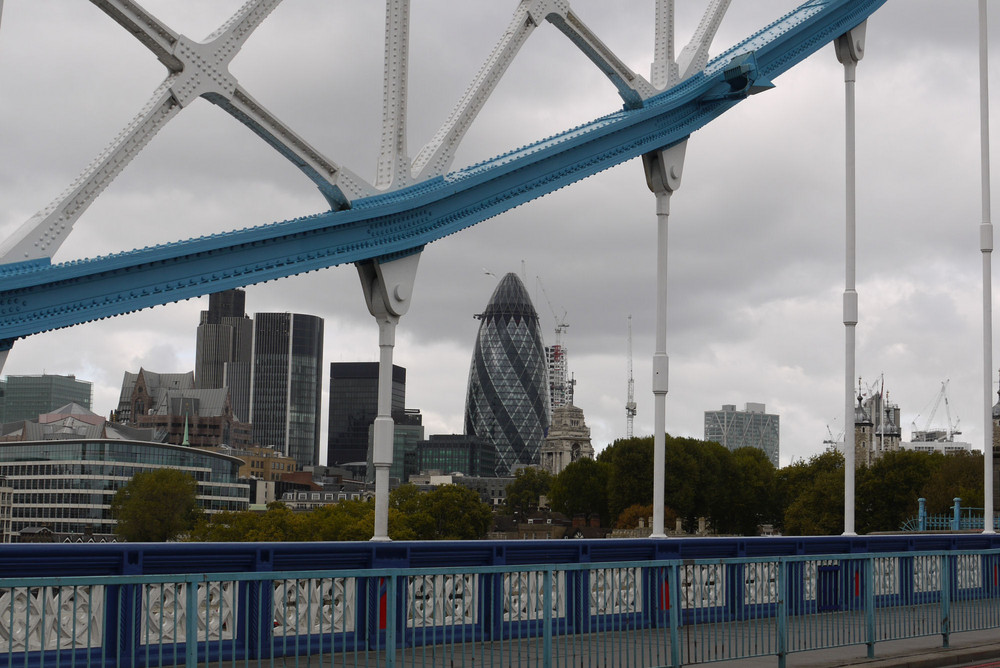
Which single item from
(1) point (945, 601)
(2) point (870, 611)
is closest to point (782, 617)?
(2) point (870, 611)

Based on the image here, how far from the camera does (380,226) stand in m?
16.0

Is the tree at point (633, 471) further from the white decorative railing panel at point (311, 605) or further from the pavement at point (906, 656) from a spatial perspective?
the white decorative railing panel at point (311, 605)

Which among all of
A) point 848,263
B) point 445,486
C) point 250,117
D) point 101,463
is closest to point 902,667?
point 250,117

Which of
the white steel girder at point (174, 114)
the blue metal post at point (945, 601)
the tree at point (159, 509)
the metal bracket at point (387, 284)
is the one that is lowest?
the tree at point (159, 509)

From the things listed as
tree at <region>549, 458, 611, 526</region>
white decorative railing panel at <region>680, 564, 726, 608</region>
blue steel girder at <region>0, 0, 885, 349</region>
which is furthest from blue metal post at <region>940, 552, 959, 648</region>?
tree at <region>549, 458, 611, 526</region>

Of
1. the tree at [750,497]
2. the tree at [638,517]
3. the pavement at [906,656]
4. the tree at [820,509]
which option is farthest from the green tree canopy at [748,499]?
the pavement at [906,656]

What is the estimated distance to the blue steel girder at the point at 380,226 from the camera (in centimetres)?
1287

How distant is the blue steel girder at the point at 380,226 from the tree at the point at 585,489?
10182 centimetres

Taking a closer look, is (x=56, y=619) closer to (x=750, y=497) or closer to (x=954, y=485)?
(x=954, y=485)

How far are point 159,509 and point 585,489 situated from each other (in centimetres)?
4310

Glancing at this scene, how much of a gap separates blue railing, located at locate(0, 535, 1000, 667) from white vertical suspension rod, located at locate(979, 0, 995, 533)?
11937 millimetres

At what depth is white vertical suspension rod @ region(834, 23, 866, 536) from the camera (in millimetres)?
23109

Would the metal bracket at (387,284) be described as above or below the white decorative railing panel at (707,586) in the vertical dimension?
above

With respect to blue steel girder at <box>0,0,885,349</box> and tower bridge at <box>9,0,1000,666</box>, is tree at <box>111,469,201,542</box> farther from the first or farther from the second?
tower bridge at <box>9,0,1000,666</box>
